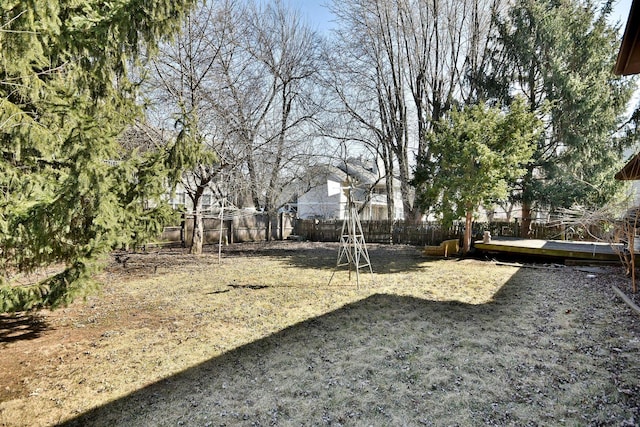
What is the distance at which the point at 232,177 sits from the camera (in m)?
12.7

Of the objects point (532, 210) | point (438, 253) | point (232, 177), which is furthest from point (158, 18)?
point (532, 210)

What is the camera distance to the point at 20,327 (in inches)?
183

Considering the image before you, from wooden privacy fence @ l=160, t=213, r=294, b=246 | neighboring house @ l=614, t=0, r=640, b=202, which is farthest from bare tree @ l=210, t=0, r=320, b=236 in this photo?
neighboring house @ l=614, t=0, r=640, b=202

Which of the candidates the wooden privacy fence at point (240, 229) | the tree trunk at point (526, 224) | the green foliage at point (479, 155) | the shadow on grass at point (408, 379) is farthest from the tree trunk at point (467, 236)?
the wooden privacy fence at point (240, 229)

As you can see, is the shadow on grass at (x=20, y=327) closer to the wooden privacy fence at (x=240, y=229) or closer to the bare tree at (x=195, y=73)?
the bare tree at (x=195, y=73)

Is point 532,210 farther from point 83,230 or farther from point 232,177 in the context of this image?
point 83,230

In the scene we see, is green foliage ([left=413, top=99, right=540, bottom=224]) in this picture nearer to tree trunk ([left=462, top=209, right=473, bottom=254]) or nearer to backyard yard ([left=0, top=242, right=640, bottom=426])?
tree trunk ([left=462, top=209, right=473, bottom=254])

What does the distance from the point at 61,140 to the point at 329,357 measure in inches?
152

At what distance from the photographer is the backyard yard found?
8.89ft

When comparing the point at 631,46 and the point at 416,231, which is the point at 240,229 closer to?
the point at 416,231

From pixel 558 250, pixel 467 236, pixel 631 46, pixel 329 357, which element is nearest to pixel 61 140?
pixel 329 357

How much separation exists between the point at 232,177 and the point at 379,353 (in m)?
10.1

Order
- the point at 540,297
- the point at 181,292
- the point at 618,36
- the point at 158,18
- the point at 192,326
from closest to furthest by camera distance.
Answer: the point at 158,18 → the point at 192,326 → the point at 540,297 → the point at 181,292 → the point at 618,36

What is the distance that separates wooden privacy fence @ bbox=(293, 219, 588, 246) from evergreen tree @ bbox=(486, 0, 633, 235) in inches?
49.4
